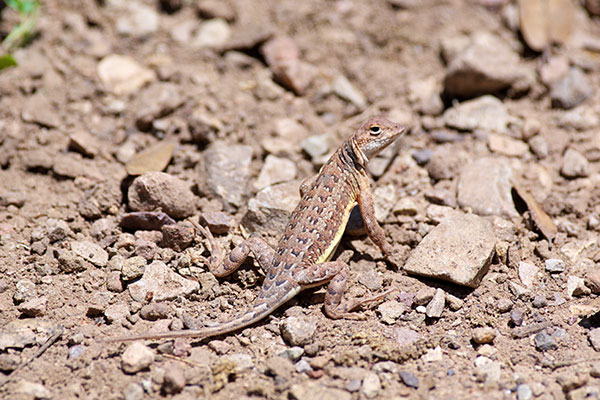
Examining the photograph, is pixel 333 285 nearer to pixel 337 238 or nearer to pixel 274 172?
pixel 337 238

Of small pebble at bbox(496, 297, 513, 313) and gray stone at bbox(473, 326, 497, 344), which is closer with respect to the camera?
gray stone at bbox(473, 326, 497, 344)

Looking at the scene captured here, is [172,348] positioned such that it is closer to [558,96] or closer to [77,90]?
[77,90]

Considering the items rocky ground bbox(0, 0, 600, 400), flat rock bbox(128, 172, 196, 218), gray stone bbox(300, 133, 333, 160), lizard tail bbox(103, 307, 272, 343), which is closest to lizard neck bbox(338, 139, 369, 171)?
rocky ground bbox(0, 0, 600, 400)

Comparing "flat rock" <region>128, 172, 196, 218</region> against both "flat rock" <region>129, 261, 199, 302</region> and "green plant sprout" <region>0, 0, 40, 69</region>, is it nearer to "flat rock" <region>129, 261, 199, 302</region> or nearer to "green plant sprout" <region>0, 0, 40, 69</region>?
"flat rock" <region>129, 261, 199, 302</region>

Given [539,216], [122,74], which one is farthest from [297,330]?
[122,74]

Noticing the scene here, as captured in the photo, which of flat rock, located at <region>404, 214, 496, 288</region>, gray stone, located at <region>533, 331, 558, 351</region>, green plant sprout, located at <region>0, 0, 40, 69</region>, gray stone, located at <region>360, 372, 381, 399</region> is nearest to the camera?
gray stone, located at <region>360, 372, 381, 399</region>

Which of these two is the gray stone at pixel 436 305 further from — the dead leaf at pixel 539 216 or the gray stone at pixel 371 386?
the dead leaf at pixel 539 216
